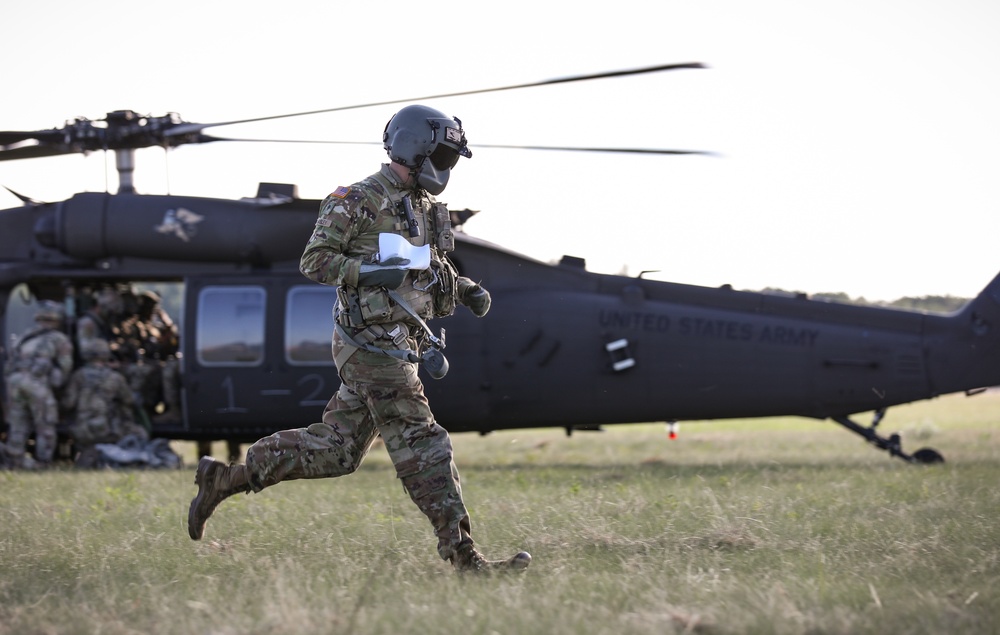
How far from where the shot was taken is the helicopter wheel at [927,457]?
9.09 m

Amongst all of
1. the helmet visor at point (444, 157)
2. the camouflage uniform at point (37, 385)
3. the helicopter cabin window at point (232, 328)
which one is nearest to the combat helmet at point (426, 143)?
the helmet visor at point (444, 157)

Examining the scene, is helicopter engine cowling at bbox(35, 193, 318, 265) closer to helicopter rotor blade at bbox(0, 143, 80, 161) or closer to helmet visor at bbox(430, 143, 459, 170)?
helicopter rotor blade at bbox(0, 143, 80, 161)

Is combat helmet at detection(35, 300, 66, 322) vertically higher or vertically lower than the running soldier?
lower

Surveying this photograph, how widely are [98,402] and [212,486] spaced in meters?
5.36

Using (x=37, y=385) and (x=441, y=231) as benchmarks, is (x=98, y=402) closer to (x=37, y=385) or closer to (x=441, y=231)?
(x=37, y=385)

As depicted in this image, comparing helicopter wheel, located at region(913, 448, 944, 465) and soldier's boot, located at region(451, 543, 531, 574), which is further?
helicopter wheel, located at region(913, 448, 944, 465)

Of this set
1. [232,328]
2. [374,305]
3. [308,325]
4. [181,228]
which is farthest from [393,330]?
[181,228]

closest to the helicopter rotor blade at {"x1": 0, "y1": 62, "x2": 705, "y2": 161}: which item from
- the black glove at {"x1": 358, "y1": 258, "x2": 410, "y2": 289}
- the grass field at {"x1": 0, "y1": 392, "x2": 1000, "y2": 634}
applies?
the grass field at {"x1": 0, "y1": 392, "x2": 1000, "y2": 634}

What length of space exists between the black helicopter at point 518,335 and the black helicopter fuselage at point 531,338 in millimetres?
13

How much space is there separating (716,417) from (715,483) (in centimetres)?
187

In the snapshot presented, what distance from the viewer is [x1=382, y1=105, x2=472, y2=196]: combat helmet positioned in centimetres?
477

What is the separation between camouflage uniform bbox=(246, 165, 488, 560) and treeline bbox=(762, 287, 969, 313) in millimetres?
5271

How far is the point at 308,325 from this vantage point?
947cm

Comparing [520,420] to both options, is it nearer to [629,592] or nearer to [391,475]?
[391,475]
